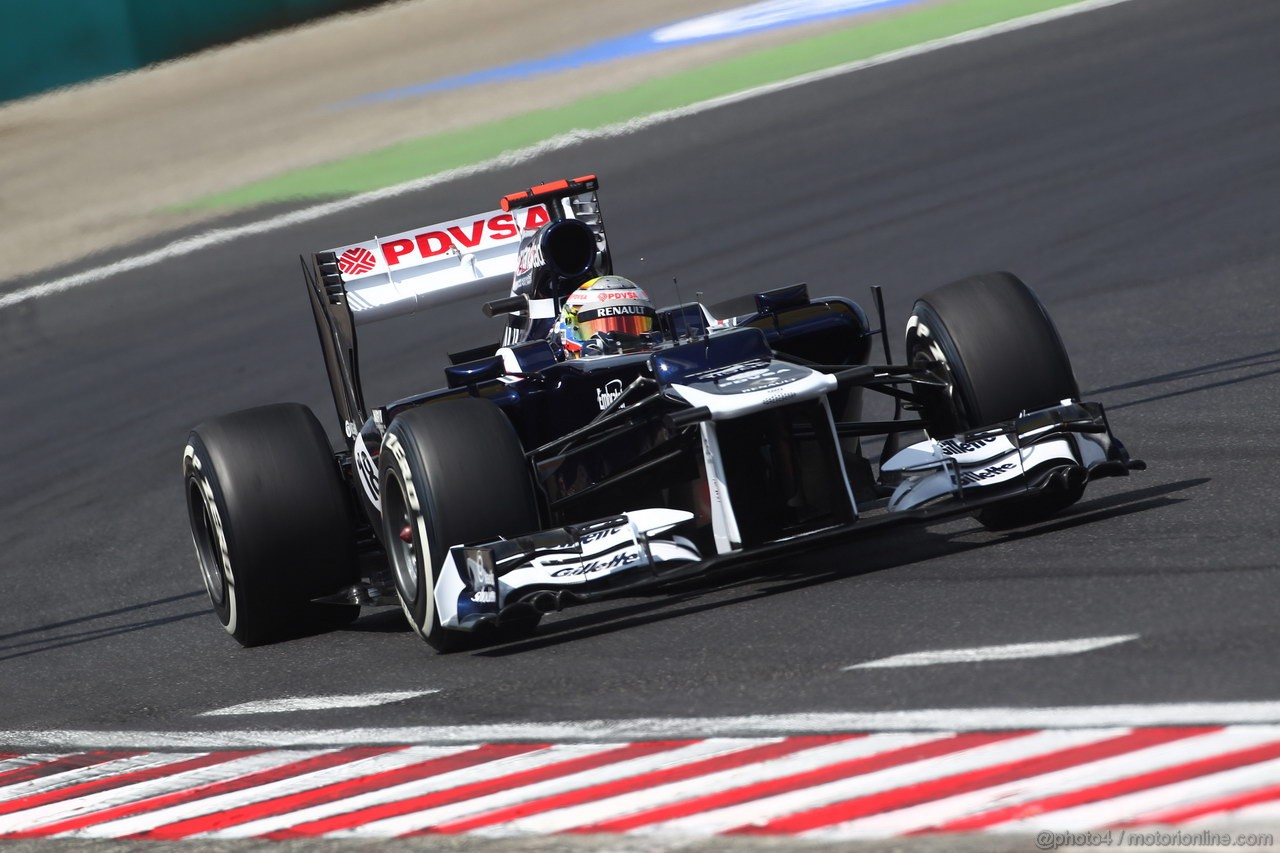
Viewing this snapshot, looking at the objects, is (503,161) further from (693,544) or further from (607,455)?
(693,544)

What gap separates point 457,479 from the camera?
7242mm

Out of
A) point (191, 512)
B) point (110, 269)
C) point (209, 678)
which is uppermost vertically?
point (110, 269)

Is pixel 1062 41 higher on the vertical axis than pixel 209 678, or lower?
higher

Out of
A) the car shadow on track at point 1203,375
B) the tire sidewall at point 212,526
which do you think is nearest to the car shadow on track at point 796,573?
the tire sidewall at point 212,526

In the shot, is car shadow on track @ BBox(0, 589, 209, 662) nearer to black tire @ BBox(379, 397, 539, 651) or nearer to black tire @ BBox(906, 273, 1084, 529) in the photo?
black tire @ BBox(379, 397, 539, 651)

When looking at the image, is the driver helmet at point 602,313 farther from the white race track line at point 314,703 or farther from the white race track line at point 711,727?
the white race track line at point 711,727

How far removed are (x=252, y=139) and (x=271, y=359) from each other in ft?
23.0

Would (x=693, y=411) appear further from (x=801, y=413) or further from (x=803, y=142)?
(x=803, y=142)

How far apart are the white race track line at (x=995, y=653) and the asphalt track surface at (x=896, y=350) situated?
0.08 metres

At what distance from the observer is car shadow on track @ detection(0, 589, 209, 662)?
32.1 feet

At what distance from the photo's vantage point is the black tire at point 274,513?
8.45 meters

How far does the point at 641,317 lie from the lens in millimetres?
8523

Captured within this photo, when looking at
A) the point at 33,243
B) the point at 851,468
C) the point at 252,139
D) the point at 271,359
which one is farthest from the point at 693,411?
the point at 252,139

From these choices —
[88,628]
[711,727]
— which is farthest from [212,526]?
[711,727]
